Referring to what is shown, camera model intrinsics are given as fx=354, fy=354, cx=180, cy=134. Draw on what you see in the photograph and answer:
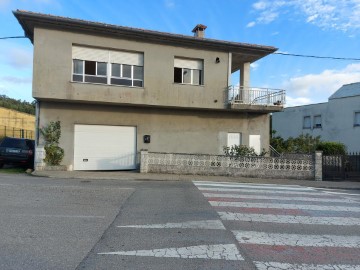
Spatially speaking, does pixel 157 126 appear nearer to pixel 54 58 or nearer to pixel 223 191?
pixel 54 58

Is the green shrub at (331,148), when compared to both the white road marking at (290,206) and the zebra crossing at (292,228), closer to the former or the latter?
the zebra crossing at (292,228)

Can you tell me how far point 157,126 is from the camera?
19.7m

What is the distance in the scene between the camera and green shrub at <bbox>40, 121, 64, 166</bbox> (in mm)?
17328

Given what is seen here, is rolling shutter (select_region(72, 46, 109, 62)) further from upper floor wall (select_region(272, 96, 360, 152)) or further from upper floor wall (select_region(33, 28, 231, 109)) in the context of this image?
upper floor wall (select_region(272, 96, 360, 152))

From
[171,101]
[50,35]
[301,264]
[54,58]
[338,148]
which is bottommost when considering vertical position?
[301,264]

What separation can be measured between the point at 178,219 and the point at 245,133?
1447 centimetres

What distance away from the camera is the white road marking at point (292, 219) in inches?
293

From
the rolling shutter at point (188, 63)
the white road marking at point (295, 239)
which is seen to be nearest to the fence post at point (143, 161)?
the rolling shutter at point (188, 63)

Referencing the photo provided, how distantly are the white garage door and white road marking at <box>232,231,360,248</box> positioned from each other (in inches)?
531

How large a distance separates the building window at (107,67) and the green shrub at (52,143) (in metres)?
2.62

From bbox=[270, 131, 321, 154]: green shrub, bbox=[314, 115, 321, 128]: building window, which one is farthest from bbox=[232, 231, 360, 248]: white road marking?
bbox=[314, 115, 321, 128]: building window

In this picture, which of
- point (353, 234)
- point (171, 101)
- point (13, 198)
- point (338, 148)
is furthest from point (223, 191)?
point (338, 148)

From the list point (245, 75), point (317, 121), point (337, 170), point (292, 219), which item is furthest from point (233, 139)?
point (317, 121)

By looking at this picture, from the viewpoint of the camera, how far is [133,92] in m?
18.3
